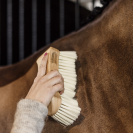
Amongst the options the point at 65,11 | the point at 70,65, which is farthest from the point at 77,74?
the point at 65,11

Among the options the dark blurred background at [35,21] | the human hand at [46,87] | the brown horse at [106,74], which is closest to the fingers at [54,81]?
the human hand at [46,87]

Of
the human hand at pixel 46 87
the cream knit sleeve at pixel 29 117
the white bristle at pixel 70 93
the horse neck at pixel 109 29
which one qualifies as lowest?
the white bristle at pixel 70 93

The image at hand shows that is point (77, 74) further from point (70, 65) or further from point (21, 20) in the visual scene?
point (21, 20)

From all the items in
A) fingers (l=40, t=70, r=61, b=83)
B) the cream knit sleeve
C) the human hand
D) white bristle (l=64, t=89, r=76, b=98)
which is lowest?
white bristle (l=64, t=89, r=76, b=98)

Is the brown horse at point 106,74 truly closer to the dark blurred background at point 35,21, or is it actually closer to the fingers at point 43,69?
the fingers at point 43,69

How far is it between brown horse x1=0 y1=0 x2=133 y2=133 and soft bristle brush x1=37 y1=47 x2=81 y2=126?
3cm

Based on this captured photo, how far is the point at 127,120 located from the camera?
1.45 feet

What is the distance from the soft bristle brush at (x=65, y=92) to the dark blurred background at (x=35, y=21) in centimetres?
70

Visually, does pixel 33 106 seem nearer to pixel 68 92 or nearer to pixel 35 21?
pixel 68 92

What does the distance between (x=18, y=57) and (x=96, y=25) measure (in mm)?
830

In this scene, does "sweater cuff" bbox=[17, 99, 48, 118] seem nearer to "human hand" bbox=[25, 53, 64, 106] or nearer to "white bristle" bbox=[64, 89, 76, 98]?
"human hand" bbox=[25, 53, 64, 106]

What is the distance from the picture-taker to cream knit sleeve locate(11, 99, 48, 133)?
328 millimetres

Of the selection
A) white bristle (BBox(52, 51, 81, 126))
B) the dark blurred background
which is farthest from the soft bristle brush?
the dark blurred background

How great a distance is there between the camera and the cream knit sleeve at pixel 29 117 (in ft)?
1.08
